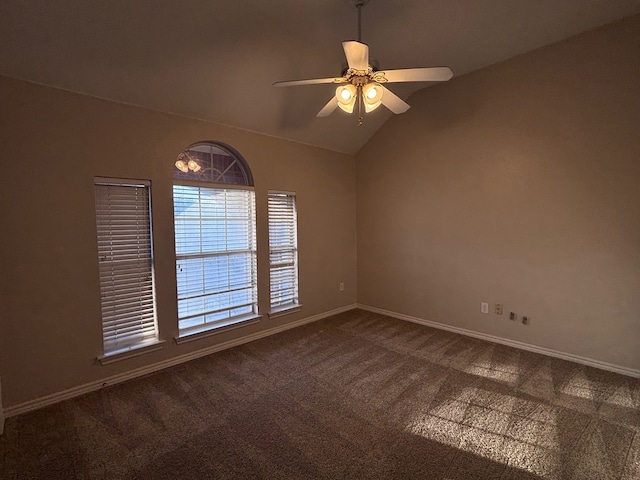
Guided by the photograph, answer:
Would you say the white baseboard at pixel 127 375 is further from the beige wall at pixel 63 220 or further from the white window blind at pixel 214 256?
the white window blind at pixel 214 256

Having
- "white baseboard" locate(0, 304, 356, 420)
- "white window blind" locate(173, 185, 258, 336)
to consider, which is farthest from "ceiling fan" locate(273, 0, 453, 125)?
"white baseboard" locate(0, 304, 356, 420)

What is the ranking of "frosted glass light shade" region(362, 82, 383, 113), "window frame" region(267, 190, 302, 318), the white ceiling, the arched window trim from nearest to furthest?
the white ceiling, "frosted glass light shade" region(362, 82, 383, 113), the arched window trim, "window frame" region(267, 190, 302, 318)

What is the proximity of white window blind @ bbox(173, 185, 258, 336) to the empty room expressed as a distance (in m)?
0.03

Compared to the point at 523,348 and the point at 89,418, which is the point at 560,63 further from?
the point at 89,418

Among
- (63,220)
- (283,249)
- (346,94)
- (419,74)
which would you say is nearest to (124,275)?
(63,220)

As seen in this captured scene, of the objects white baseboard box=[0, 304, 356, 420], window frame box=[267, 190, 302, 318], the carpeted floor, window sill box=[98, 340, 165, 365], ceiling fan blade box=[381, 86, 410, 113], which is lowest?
the carpeted floor

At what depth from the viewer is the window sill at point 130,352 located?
2670 millimetres

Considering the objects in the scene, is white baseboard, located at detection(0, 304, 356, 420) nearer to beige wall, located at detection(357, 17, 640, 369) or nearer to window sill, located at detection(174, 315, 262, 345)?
window sill, located at detection(174, 315, 262, 345)

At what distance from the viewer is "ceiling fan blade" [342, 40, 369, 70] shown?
1837 mm

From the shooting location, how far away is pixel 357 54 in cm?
192

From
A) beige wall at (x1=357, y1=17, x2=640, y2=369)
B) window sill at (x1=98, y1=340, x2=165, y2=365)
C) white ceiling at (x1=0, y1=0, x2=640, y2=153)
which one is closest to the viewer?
white ceiling at (x1=0, y1=0, x2=640, y2=153)

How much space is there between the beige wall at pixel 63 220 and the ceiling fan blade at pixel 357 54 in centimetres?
186

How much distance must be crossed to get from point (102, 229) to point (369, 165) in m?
3.47

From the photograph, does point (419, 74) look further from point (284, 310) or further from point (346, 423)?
point (284, 310)
